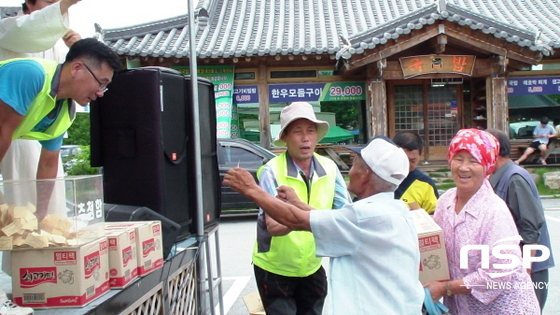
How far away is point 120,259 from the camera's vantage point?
85.8 inches

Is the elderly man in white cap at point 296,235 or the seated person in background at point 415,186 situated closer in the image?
the elderly man in white cap at point 296,235

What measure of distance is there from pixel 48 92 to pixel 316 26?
12228 millimetres

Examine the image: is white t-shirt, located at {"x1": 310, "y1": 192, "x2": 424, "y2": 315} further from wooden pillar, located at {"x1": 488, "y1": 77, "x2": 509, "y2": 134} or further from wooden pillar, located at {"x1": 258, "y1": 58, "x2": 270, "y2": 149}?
wooden pillar, located at {"x1": 488, "y1": 77, "x2": 509, "y2": 134}

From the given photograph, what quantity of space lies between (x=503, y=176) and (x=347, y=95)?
31.3 ft

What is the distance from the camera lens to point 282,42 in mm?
12344

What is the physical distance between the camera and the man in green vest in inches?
81.3

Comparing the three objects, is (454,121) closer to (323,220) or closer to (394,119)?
(394,119)

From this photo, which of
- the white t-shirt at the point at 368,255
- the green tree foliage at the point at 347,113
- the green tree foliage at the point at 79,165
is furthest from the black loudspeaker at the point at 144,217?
the green tree foliage at the point at 79,165

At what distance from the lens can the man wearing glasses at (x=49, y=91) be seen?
2.06 metres

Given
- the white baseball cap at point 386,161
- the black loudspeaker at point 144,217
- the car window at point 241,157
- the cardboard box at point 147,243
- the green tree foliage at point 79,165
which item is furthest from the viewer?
the green tree foliage at point 79,165

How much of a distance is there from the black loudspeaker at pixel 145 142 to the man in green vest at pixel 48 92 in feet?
1.63

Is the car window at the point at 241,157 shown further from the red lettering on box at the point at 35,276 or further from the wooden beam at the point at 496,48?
the red lettering on box at the point at 35,276

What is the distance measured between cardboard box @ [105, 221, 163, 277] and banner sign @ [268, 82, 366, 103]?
9825 millimetres

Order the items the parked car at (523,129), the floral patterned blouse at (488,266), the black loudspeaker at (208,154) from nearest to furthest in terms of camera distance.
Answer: the floral patterned blouse at (488,266) < the black loudspeaker at (208,154) < the parked car at (523,129)
